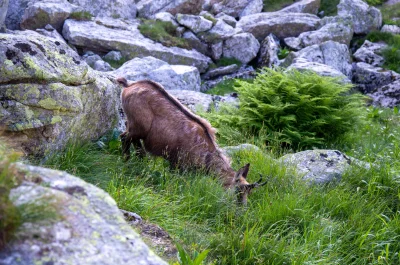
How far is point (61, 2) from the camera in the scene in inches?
724

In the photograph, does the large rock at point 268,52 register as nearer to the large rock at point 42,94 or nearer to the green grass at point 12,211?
the large rock at point 42,94

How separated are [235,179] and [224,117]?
12.7ft

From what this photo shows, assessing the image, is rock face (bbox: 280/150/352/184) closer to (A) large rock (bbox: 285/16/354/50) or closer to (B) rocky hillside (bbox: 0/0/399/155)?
(B) rocky hillside (bbox: 0/0/399/155)

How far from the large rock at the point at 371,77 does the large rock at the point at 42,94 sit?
493 inches

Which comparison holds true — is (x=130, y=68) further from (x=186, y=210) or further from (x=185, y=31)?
(x=185, y=31)

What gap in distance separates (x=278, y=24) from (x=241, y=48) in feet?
9.25

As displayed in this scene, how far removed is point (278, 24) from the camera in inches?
821

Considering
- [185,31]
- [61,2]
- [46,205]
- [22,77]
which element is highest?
[46,205]

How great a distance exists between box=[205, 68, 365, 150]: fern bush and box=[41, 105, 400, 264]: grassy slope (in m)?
2.36

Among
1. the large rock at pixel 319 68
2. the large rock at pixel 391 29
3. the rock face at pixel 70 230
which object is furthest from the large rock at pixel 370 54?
the rock face at pixel 70 230

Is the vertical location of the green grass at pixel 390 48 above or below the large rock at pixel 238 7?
below

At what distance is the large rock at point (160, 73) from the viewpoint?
11898 millimetres

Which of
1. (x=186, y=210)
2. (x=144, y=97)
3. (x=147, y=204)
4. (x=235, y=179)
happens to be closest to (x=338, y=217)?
(x=235, y=179)

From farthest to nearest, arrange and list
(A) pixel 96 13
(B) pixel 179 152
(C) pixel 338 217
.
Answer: (A) pixel 96 13 → (B) pixel 179 152 → (C) pixel 338 217
